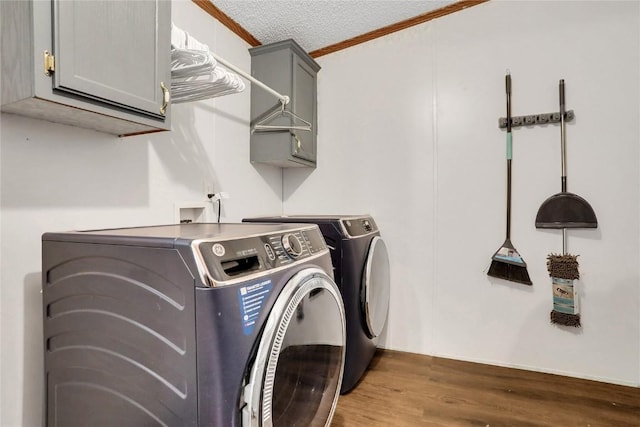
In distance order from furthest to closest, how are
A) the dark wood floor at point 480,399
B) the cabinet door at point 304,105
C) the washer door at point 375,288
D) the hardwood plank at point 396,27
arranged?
1. the cabinet door at point 304,105
2. the hardwood plank at point 396,27
3. the washer door at point 375,288
4. the dark wood floor at point 480,399

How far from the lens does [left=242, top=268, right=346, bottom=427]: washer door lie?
31.5 inches

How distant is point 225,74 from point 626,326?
253 centimetres

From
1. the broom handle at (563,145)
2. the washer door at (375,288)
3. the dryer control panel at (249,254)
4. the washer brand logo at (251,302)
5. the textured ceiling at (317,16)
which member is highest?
the textured ceiling at (317,16)

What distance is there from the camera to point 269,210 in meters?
2.59

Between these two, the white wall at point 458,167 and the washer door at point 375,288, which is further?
the washer door at point 375,288

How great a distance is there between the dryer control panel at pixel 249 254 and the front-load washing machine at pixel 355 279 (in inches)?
20.9

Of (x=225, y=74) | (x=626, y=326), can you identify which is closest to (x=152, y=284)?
(x=225, y=74)

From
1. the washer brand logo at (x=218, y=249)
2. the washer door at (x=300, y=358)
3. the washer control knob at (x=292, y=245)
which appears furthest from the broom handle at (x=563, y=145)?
the washer brand logo at (x=218, y=249)

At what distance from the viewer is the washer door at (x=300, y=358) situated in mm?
801

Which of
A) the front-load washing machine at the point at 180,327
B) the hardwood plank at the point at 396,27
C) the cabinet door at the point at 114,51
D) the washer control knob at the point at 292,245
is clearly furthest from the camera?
the hardwood plank at the point at 396,27

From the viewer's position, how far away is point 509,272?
2045 mm

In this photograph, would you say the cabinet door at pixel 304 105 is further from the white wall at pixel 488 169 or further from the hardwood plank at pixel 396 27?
the hardwood plank at pixel 396 27

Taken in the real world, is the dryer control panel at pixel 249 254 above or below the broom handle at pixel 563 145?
below

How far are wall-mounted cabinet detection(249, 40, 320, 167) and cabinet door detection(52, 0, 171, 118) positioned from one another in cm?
109
